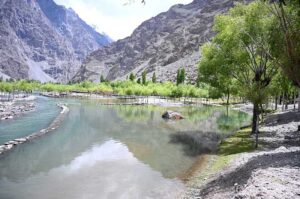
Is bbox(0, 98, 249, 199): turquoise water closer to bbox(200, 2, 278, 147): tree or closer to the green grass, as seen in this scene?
the green grass

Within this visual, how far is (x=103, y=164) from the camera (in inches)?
1523

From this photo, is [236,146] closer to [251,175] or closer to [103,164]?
[103,164]

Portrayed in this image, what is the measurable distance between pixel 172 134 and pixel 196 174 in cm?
2718

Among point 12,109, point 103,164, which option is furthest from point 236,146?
point 12,109

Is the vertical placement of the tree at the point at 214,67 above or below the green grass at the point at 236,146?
above

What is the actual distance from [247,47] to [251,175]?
2734 cm

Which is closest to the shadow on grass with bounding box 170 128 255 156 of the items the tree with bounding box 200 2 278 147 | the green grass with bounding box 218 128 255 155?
the green grass with bounding box 218 128 255 155

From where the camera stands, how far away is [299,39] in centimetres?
2066

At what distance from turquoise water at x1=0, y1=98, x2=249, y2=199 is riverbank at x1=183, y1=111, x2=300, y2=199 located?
2.27 metres

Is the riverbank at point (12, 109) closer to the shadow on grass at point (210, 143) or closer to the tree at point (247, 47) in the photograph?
the shadow on grass at point (210, 143)

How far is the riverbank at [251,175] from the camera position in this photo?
65.6 feet

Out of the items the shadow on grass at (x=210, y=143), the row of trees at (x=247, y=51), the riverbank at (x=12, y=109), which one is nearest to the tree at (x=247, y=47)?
the row of trees at (x=247, y=51)

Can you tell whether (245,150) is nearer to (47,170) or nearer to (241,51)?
(241,51)

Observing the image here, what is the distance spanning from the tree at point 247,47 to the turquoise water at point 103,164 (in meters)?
9.73
